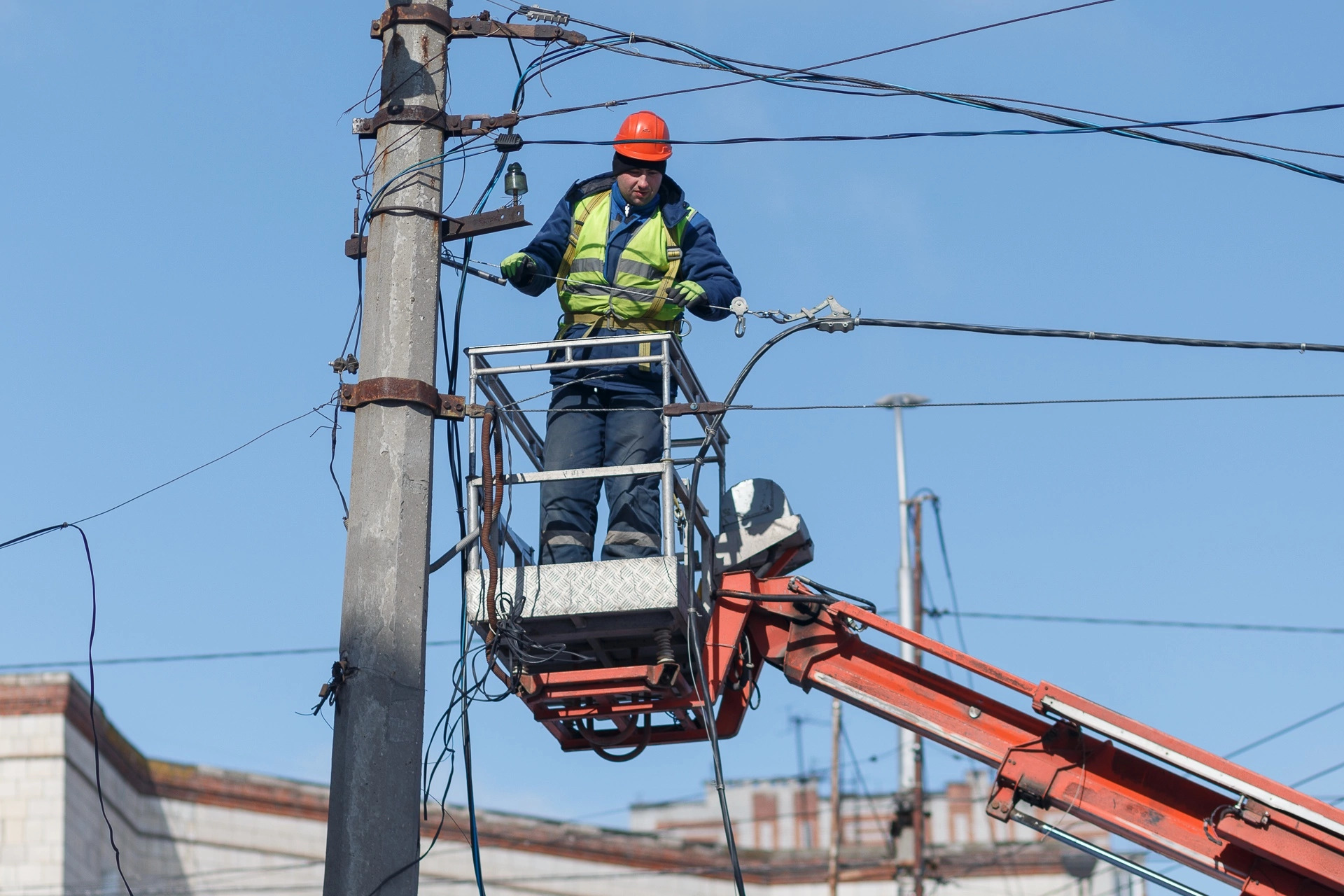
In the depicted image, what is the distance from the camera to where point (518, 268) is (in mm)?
9250

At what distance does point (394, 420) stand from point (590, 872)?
18858 millimetres

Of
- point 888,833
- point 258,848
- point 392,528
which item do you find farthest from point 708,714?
point 888,833

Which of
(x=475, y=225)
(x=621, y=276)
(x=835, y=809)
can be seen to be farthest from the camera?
(x=835, y=809)

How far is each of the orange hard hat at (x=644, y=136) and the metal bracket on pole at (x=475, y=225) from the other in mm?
1275

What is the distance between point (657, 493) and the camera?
8820 mm

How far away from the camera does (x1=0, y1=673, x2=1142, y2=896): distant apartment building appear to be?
19406 mm

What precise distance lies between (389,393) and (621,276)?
1.91 m

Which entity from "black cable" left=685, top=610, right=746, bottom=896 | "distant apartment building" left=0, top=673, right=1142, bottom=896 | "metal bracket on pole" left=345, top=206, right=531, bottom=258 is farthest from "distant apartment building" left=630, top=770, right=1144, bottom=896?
"metal bracket on pole" left=345, top=206, right=531, bottom=258

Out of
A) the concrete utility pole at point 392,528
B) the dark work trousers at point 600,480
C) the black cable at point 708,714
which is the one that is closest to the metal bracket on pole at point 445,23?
the concrete utility pole at point 392,528

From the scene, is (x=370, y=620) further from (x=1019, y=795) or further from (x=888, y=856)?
(x=888, y=856)

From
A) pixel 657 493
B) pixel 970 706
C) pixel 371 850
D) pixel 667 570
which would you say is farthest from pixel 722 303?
pixel 371 850

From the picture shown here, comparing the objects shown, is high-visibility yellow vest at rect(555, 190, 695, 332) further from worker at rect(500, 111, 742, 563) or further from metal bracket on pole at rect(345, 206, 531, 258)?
metal bracket on pole at rect(345, 206, 531, 258)

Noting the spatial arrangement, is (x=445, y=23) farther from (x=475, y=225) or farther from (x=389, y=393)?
(x=389, y=393)

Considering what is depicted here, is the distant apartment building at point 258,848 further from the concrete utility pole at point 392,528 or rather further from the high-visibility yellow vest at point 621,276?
the concrete utility pole at point 392,528
